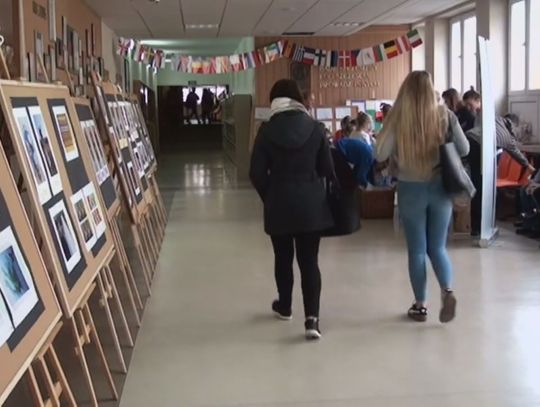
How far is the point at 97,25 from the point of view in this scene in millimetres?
10477

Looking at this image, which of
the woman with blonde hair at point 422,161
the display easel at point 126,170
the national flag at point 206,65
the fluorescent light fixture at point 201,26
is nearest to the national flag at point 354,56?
the national flag at point 206,65

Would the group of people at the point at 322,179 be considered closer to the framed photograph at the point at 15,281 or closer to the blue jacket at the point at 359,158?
the blue jacket at the point at 359,158

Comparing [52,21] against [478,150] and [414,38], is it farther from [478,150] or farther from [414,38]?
[414,38]

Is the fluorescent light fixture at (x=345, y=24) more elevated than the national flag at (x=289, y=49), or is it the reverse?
the fluorescent light fixture at (x=345, y=24)

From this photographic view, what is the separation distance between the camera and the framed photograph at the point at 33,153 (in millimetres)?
2652

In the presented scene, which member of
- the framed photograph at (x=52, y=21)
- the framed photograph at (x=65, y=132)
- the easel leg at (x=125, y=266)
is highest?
the framed photograph at (x=52, y=21)

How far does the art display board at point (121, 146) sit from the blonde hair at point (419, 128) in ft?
6.37

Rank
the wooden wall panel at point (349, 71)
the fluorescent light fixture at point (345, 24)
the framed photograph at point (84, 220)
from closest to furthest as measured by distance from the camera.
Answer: the framed photograph at point (84, 220)
the fluorescent light fixture at point (345, 24)
the wooden wall panel at point (349, 71)

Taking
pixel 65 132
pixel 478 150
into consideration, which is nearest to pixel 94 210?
pixel 65 132

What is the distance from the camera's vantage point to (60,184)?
304 centimetres

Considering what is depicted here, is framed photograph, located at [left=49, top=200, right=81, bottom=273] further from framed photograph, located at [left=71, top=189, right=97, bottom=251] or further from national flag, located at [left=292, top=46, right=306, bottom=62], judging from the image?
national flag, located at [left=292, top=46, right=306, bottom=62]

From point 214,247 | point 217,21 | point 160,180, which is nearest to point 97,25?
point 217,21

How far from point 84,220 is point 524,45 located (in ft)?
25.9

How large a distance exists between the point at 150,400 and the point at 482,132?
166 inches
